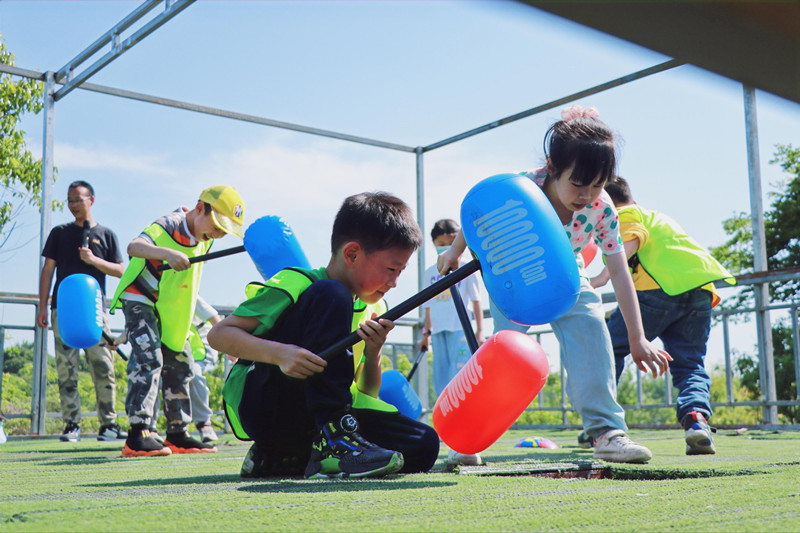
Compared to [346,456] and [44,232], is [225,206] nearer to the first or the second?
[346,456]

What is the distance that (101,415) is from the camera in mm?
4812

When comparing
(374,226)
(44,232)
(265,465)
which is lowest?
(265,465)

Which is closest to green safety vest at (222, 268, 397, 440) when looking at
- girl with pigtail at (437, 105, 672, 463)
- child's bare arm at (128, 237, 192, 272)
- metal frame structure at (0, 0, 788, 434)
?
girl with pigtail at (437, 105, 672, 463)

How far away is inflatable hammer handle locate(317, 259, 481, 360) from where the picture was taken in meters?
1.84

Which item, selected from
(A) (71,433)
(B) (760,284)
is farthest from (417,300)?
(B) (760,284)

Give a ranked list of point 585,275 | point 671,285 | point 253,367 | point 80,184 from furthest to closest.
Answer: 1. point 80,184
2. point 671,285
3. point 585,275
4. point 253,367

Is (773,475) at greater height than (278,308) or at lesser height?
lesser

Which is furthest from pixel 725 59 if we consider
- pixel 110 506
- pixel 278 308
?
pixel 278 308

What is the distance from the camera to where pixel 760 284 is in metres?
5.23

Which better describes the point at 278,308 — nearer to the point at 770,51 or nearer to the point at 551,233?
the point at 551,233

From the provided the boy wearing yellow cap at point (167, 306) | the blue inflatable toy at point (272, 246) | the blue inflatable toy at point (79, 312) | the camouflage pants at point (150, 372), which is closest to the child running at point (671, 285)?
the blue inflatable toy at point (272, 246)

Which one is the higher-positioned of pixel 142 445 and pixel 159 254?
pixel 159 254

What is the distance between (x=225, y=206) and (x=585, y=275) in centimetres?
172

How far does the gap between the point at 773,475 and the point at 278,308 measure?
1259 mm
